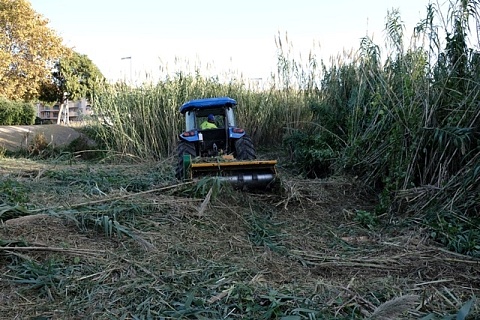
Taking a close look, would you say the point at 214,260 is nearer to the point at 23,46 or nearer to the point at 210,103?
the point at 210,103

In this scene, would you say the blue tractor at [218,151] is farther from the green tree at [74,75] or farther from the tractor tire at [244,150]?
the green tree at [74,75]

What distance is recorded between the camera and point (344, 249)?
11.2 ft

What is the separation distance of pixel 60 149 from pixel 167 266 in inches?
339

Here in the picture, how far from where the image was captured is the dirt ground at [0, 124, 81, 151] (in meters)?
10.9

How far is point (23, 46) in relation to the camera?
17.9 meters

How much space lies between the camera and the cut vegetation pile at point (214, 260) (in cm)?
226

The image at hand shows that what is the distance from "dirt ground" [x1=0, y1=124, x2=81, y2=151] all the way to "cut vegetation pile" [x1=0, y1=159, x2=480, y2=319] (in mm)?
7038

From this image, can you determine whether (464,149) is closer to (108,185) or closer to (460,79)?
(460,79)

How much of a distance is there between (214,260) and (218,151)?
3.46 m

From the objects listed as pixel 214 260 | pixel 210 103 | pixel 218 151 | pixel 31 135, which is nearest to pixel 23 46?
pixel 31 135

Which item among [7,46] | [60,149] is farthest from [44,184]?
[7,46]

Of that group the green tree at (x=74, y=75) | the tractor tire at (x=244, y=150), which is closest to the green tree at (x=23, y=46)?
the green tree at (x=74, y=75)

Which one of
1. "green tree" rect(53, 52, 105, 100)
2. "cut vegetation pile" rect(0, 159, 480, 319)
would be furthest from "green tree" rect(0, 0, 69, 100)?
"cut vegetation pile" rect(0, 159, 480, 319)

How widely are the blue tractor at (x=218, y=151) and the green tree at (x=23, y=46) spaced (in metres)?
13.1
